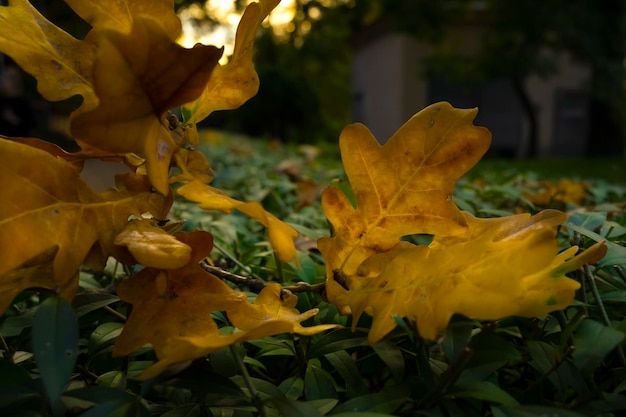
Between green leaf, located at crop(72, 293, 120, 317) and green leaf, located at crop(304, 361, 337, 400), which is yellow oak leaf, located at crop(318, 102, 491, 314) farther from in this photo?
green leaf, located at crop(72, 293, 120, 317)

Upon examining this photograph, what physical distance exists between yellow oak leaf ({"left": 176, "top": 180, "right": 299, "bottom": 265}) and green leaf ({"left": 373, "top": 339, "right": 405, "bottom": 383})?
145 mm

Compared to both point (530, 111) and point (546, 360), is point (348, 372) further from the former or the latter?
point (530, 111)

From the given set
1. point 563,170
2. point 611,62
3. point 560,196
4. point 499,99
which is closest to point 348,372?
point 560,196

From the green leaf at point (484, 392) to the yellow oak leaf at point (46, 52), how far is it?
0.40 m

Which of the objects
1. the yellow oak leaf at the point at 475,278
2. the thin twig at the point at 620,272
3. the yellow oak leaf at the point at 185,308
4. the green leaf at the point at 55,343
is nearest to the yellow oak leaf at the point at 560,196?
the thin twig at the point at 620,272

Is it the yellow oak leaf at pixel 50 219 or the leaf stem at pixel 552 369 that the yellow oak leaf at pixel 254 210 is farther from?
the leaf stem at pixel 552 369

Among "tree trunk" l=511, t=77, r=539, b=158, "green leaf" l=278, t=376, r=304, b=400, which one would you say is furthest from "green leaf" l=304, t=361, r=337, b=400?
"tree trunk" l=511, t=77, r=539, b=158

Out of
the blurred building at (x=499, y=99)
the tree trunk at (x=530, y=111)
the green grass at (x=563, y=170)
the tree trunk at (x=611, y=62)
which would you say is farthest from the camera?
the blurred building at (x=499, y=99)

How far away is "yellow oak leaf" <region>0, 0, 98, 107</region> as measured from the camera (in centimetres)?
52

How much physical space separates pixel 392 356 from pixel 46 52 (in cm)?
42

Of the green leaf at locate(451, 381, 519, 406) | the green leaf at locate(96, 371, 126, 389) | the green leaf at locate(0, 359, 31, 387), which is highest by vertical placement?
the green leaf at locate(0, 359, 31, 387)

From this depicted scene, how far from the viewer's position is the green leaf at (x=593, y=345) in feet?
1.54

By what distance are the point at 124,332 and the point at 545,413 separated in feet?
1.08

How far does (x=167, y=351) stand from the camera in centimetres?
45
